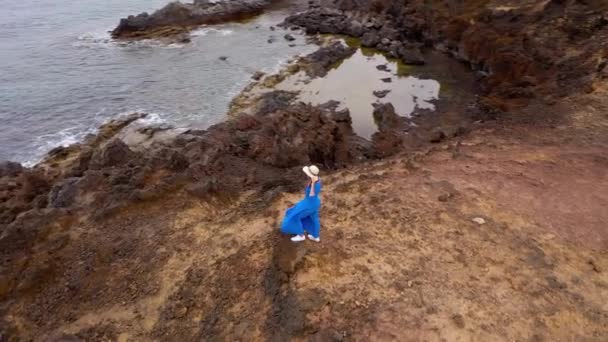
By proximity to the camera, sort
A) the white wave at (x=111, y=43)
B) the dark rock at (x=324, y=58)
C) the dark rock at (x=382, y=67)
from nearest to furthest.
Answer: the dark rock at (x=382, y=67) < the dark rock at (x=324, y=58) < the white wave at (x=111, y=43)

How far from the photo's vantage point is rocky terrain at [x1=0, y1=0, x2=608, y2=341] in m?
8.99

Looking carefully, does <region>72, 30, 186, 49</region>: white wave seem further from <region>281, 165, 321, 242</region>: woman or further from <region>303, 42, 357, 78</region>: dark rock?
<region>281, 165, 321, 242</region>: woman

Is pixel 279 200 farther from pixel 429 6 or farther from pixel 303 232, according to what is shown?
pixel 429 6

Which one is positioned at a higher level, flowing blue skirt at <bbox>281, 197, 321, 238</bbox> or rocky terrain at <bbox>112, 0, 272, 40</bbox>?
flowing blue skirt at <bbox>281, 197, 321, 238</bbox>

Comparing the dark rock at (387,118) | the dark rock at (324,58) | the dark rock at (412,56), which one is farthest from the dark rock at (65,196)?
the dark rock at (412,56)

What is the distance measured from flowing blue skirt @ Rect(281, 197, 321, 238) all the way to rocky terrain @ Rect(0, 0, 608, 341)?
0.44 m

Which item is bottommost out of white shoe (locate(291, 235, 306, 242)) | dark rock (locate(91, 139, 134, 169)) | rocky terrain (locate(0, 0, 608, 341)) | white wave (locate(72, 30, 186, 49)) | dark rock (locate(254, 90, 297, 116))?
dark rock (locate(254, 90, 297, 116))

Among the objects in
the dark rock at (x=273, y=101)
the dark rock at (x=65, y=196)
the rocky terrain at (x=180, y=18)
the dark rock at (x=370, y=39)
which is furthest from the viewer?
Answer: the rocky terrain at (x=180, y=18)

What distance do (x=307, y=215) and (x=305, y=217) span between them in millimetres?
195

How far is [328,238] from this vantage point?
1080 cm

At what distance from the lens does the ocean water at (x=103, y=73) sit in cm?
2458

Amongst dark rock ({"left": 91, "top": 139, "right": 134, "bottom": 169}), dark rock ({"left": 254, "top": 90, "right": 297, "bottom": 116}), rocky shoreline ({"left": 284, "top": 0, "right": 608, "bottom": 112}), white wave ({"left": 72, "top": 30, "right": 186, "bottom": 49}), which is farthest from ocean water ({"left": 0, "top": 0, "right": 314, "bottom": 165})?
dark rock ({"left": 91, "top": 139, "right": 134, "bottom": 169})

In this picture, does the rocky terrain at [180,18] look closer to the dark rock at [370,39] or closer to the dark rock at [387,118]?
the dark rock at [370,39]

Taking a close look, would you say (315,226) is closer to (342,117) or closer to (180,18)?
(342,117)
